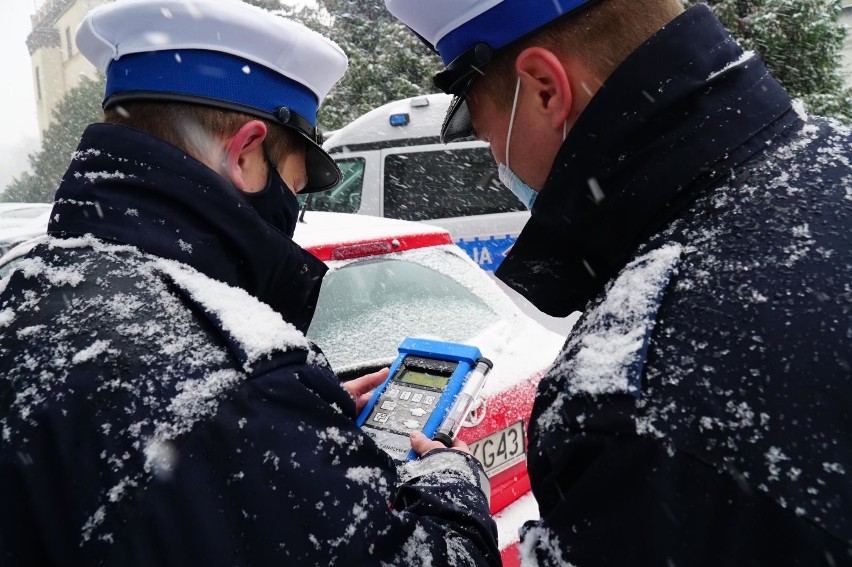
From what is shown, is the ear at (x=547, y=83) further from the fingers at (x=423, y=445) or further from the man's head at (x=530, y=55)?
the fingers at (x=423, y=445)

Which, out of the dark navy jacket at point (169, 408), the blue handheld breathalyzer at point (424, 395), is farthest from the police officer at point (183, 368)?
the blue handheld breathalyzer at point (424, 395)

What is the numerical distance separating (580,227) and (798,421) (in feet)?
1.54

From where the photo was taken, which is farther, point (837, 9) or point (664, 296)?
point (837, 9)

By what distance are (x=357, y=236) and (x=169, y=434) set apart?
73.9 inches

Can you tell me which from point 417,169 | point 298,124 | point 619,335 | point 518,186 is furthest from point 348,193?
point 619,335

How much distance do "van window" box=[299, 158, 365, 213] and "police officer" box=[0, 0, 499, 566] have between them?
234 inches

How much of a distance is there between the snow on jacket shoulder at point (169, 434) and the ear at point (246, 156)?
1.02ft

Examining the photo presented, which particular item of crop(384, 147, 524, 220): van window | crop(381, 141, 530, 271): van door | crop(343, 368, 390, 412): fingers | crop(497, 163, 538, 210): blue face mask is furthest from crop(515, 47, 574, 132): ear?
crop(384, 147, 524, 220): van window

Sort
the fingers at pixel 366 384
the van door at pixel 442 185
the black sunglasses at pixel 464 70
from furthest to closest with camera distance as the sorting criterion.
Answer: the van door at pixel 442 185, the fingers at pixel 366 384, the black sunglasses at pixel 464 70

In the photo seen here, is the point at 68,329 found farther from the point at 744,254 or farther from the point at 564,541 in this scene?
the point at 744,254

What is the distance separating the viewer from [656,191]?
99cm

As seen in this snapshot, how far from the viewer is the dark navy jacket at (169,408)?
976 mm

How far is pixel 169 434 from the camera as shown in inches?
39.8

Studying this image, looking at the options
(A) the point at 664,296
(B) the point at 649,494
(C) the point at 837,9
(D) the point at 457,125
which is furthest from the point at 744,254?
(C) the point at 837,9
